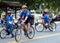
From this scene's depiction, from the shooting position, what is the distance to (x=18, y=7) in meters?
39.0

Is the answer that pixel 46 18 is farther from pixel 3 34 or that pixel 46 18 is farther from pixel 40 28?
pixel 3 34

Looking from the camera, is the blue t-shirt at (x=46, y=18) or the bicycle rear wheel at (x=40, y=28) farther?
the bicycle rear wheel at (x=40, y=28)

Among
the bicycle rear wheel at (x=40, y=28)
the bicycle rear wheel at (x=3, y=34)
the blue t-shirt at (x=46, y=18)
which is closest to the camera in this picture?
the bicycle rear wheel at (x=3, y=34)

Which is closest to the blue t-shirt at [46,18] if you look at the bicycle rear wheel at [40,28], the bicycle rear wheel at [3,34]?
the bicycle rear wheel at [40,28]

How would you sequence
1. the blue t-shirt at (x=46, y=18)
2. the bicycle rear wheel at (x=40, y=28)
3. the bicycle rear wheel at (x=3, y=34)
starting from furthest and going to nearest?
the bicycle rear wheel at (x=40, y=28) → the blue t-shirt at (x=46, y=18) → the bicycle rear wheel at (x=3, y=34)

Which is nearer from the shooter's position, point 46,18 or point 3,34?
point 3,34

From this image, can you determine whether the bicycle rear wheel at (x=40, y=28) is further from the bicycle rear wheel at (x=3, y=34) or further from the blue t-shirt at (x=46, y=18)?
the bicycle rear wheel at (x=3, y=34)

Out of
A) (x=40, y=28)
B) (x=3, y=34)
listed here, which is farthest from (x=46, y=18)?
(x=3, y=34)

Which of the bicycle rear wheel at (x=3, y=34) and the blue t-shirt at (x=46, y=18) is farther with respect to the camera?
the blue t-shirt at (x=46, y=18)

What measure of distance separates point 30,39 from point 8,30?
1.60 metres

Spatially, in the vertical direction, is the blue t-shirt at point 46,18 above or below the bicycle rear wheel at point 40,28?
above

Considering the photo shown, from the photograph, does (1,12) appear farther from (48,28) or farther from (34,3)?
(48,28)

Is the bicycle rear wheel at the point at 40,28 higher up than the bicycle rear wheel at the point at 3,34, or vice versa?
the bicycle rear wheel at the point at 3,34

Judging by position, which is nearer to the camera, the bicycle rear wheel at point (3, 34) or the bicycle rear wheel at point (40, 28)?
the bicycle rear wheel at point (3, 34)
